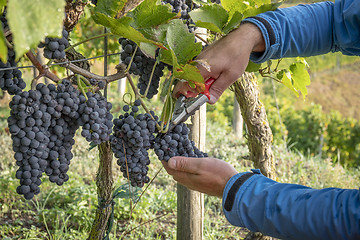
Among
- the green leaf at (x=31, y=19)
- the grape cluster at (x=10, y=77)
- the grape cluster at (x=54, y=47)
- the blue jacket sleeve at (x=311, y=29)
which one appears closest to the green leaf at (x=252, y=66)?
the blue jacket sleeve at (x=311, y=29)

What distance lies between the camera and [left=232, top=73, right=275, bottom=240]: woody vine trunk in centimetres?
180

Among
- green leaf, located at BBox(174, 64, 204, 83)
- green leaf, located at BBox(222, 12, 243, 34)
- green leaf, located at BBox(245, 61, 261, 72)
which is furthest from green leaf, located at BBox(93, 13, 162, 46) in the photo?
green leaf, located at BBox(245, 61, 261, 72)

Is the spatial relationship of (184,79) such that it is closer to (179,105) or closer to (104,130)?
(179,105)

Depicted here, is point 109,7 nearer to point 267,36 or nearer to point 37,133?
point 37,133

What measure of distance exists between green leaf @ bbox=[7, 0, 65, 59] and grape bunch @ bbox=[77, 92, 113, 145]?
507mm

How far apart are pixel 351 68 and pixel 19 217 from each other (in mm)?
18278

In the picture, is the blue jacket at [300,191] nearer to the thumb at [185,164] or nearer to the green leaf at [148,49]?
the thumb at [185,164]

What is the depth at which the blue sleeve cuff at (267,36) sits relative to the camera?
1.15 meters

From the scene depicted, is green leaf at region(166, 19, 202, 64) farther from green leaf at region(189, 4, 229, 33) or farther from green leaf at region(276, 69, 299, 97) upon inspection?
green leaf at region(276, 69, 299, 97)

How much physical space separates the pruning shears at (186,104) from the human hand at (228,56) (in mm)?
20

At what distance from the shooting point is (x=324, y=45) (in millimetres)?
1305

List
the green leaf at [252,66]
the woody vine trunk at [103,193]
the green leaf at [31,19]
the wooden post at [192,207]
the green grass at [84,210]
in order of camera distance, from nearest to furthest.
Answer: the green leaf at [31,19]
the green leaf at [252,66]
the woody vine trunk at [103,193]
the wooden post at [192,207]
the green grass at [84,210]

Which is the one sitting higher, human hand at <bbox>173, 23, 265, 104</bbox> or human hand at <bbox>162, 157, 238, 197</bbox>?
human hand at <bbox>173, 23, 265, 104</bbox>

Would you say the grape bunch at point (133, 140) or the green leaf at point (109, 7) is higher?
the green leaf at point (109, 7)
